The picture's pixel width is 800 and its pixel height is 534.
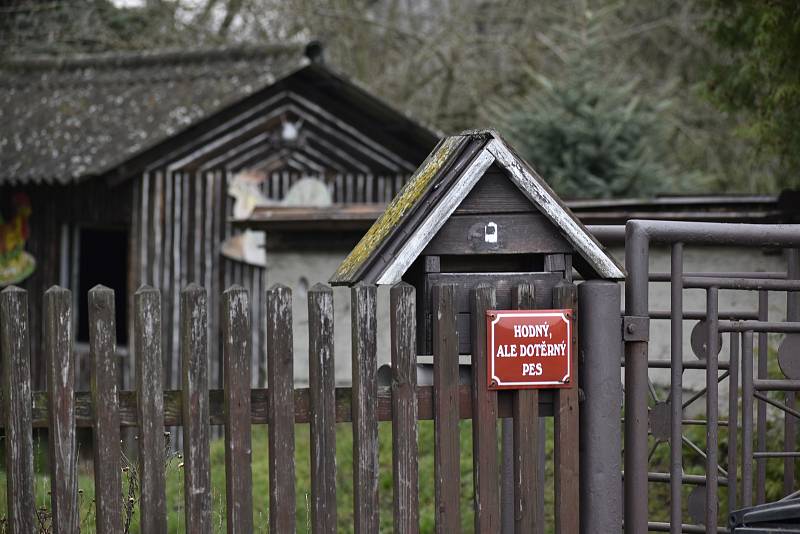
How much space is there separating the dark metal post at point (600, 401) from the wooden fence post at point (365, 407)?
32.1 inches

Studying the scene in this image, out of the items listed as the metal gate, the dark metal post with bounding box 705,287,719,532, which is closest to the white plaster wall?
the metal gate

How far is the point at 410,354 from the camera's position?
4234 millimetres

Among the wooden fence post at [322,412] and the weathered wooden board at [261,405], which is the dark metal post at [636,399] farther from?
the wooden fence post at [322,412]

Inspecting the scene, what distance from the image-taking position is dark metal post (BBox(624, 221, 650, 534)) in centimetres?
452

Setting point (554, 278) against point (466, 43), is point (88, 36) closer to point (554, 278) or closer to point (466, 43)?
point (466, 43)

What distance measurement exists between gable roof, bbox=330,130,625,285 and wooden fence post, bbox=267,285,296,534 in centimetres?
28

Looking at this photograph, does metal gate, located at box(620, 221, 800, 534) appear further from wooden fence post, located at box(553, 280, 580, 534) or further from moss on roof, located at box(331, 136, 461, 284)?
moss on roof, located at box(331, 136, 461, 284)

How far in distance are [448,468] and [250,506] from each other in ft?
2.41

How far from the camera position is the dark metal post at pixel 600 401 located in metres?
4.36

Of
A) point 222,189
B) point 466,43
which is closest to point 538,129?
point 222,189

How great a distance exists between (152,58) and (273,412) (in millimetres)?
11702

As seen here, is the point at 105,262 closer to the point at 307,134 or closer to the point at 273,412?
the point at 307,134

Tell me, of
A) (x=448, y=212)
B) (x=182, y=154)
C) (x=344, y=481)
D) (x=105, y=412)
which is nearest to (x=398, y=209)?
(x=448, y=212)

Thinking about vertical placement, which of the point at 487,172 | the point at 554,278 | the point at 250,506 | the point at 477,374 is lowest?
the point at 250,506
